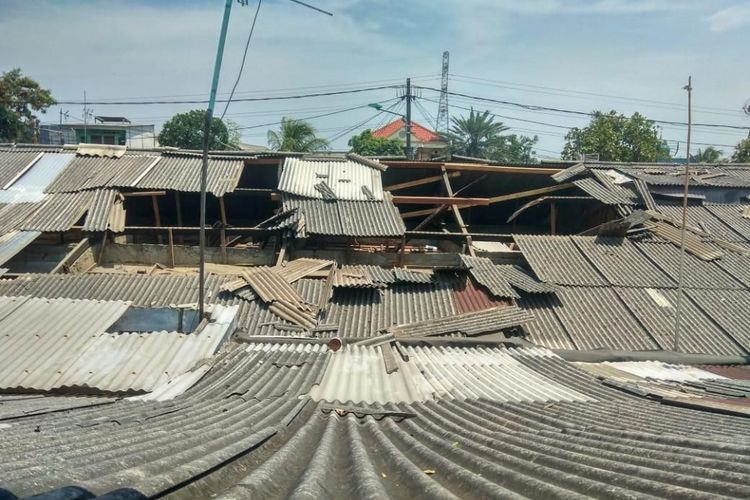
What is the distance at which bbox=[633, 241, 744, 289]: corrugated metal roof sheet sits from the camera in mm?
12422

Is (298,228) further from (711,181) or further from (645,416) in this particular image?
(711,181)

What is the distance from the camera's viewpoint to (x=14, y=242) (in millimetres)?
12758

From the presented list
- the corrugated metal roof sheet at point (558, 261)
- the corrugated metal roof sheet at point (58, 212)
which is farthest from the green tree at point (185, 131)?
the corrugated metal roof sheet at point (558, 261)

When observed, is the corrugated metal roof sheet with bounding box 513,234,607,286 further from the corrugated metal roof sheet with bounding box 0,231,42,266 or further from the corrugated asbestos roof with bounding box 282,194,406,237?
the corrugated metal roof sheet with bounding box 0,231,42,266

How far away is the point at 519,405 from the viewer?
4.84 metres

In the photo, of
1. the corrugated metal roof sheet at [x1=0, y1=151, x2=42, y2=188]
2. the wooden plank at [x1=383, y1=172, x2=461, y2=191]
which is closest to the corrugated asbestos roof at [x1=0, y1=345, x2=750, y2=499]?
the wooden plank at [x1=383, y1=172, x2=461, y2=191]

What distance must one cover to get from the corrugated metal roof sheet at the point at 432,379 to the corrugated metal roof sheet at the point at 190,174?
9.42 meters

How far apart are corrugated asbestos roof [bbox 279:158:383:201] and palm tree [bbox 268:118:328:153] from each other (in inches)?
595

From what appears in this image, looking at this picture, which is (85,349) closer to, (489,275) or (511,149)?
(489,275)

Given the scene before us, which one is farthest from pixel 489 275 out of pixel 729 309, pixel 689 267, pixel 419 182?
pixel 419 182

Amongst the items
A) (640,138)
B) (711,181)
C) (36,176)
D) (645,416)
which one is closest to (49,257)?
(36,176)

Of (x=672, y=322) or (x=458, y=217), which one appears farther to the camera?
(x=458, y=217)

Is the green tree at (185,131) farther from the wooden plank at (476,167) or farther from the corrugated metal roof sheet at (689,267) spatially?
the corrugated metal roof sheet at (689,267)

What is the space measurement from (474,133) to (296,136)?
40.9ft
